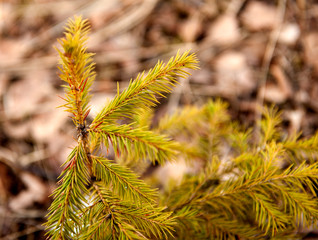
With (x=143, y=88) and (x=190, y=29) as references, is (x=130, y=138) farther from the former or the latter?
(x=190, y=29)

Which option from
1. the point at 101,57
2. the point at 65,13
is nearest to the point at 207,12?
the point at 101,57

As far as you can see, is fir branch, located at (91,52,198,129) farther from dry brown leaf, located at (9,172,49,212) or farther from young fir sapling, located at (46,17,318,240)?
dry brown leaf, located at (9,172,49,212)

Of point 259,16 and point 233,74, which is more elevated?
point 259,16

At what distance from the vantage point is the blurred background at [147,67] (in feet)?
5.25

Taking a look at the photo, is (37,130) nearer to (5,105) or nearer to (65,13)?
(5,105)

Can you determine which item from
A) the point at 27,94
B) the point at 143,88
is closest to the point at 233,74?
the point at 143,88

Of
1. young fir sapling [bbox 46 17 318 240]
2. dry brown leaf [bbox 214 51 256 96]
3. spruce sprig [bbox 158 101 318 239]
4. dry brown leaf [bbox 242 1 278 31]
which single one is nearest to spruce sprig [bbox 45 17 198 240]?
young fir sapling [bbox 46 17 318 240]

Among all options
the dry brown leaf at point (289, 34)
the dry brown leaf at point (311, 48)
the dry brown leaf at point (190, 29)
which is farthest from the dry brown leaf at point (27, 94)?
the dry brown leaf at point (311, 48)

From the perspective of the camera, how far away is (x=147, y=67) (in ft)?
6.50

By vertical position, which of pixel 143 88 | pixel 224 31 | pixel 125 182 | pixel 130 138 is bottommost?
pixel 125 182

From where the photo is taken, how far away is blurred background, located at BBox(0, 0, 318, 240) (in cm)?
160

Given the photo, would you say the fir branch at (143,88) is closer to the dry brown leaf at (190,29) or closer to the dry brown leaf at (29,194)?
the dry brown leaf at (29,194)

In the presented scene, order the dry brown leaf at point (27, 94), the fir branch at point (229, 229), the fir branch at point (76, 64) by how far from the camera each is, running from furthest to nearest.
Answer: the dry brown leaf at point (27, 94)
the fir branch at point (229, 229)
the fir branch at point (76, 64)

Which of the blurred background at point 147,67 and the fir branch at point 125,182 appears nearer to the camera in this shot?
the fir branch at point 125,182
